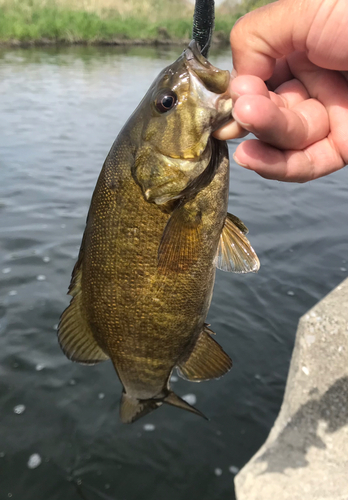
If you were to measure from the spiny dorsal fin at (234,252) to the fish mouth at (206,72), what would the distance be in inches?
24.5

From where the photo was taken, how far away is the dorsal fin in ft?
6.87

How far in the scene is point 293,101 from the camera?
2.03 m

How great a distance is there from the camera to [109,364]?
4496 mm

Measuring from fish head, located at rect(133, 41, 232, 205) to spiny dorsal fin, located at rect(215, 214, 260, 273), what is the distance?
1.23 ft

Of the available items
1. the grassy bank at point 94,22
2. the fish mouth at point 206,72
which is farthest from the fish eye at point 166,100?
the grassy bank at point 94,22

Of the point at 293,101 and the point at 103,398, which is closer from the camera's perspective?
the point at 293,101

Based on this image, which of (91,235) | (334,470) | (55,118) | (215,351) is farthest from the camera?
(55,118)

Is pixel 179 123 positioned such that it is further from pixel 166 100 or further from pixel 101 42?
pixel 101 42

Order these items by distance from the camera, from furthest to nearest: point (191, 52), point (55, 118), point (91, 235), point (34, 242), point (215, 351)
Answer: point (55, 118) < point (34, 242) < point (215, 351) < point (91, 235) < point (191, 52)

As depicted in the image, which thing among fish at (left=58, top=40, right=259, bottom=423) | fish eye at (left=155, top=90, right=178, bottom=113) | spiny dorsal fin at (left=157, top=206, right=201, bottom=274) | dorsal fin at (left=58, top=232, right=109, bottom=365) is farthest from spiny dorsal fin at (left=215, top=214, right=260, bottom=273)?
dorsal fin at (left=58, top=232, right=109, bottom=365)

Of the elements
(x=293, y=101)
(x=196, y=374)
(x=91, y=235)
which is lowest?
(x=196, y=374)

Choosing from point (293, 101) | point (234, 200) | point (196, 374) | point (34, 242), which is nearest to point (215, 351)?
point (196, 374)

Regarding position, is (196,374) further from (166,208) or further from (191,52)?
(191,52)

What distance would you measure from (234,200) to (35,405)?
534cm
